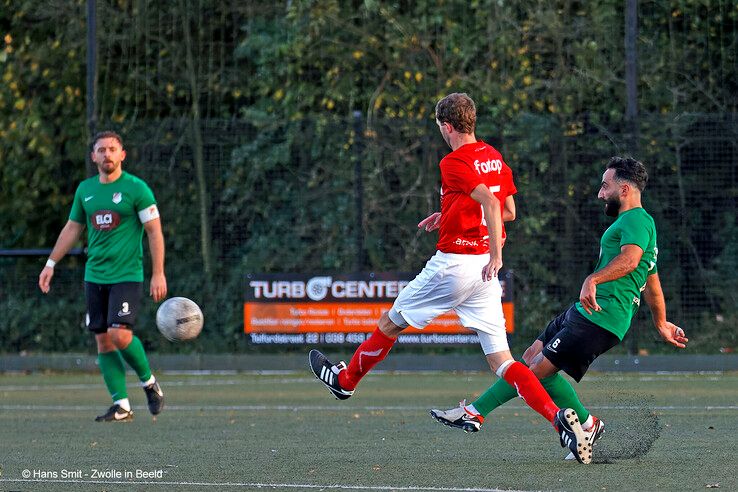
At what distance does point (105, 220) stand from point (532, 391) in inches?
175

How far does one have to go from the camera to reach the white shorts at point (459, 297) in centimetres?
835

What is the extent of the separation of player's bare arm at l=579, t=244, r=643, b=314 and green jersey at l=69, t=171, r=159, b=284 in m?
4.39

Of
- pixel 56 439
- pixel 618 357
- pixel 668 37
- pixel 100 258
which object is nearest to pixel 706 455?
pixel 56 439

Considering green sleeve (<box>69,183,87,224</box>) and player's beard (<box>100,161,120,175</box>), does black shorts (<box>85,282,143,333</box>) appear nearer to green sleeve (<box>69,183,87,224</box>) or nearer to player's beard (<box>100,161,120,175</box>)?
green sleeve (<box>69,183,87,224</box>)

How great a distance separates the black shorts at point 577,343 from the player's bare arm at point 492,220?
0.52 m

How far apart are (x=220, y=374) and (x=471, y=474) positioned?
32.9 feet

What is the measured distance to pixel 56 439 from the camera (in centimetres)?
988

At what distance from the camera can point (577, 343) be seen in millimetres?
8227

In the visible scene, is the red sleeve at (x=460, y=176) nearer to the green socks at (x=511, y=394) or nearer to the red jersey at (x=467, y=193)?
the red jersey at (x=467, y=193)

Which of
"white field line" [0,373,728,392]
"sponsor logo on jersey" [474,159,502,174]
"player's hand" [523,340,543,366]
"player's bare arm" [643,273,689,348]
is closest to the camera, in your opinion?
"sponsor logo on jersey" [474,159,502,174]

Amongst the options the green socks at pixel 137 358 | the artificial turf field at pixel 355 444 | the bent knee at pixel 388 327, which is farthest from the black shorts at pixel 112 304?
the bent knee at pixel 388 327

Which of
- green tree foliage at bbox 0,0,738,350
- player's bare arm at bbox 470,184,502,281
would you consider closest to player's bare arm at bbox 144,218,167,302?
player's bare arm at bbox 470,184,502,281

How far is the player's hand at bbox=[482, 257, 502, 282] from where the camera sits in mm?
8094

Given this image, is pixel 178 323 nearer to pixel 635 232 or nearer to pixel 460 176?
pixel 460 176
